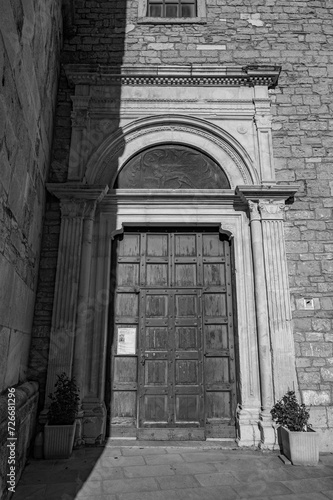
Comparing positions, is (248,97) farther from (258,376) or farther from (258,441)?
(258,441)

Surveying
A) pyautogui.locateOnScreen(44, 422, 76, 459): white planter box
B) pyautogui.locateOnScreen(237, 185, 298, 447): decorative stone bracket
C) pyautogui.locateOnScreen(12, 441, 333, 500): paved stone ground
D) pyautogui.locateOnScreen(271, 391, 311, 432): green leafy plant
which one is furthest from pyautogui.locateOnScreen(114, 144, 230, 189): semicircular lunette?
pyautogui.locateOnScreen(12, 441, 333, 500): paved stone ground

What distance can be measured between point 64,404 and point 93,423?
500 millimetres

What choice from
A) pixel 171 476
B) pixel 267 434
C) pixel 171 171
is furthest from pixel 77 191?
pixel 267 434

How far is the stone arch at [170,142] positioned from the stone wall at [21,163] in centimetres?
79

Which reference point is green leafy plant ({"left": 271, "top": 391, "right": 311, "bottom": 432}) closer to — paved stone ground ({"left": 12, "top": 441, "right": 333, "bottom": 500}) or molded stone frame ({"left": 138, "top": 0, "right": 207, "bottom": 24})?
paved stone ground ({"left": 12, "top": 441, "right": 333, "bottom": 500})

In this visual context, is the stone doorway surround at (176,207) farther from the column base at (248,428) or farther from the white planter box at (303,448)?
the white planter box at (303,448)

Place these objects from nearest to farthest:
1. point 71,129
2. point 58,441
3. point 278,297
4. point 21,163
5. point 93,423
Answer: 1. point 21,163
2. point 58,441
3. point 93,423
4. point 278,297
5. point 71,129

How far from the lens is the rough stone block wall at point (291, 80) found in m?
4.57

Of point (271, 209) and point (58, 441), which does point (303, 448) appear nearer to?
point (58, 441)

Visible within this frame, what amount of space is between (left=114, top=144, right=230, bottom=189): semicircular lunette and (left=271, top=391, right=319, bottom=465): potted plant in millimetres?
2858

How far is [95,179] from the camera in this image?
16.7 feet

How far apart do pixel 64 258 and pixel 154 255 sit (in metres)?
1.19

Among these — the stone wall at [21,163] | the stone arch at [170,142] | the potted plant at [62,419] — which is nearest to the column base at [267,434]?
the potted plant at [62,419]

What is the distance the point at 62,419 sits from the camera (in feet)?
12.7
